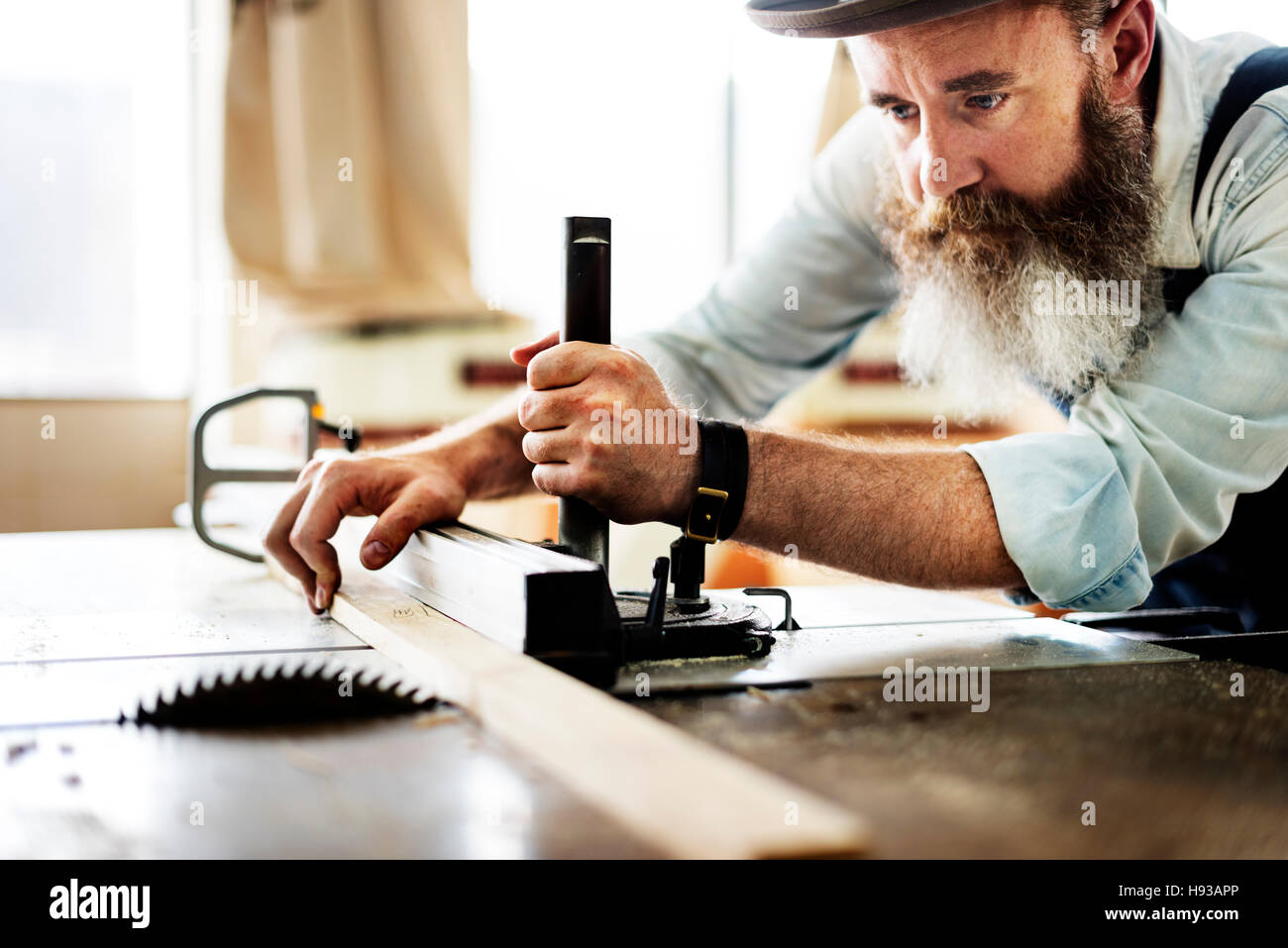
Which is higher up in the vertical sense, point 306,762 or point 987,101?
point 987,101

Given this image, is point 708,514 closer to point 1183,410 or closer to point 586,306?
point 586,306

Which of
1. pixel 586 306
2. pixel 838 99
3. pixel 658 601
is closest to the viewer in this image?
pixel 658 601

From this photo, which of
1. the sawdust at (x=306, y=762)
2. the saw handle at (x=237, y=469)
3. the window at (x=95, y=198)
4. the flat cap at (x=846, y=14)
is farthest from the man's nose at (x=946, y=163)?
the window at (x=95, y=198)

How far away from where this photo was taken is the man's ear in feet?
4.41

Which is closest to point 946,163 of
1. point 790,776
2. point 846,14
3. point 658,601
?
point 846,14

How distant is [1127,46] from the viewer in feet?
4.53

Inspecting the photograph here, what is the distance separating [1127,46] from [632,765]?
1202 mm

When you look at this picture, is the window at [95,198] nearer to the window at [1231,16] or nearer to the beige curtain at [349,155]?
the beige curtain at [349,155]

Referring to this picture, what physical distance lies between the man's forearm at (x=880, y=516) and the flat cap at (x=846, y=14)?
0.47 meters

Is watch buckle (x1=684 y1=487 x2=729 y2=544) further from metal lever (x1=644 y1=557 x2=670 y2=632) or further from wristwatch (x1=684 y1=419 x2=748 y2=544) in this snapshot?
metal lever (x1=644 y1=557 x2=670 y2=632)

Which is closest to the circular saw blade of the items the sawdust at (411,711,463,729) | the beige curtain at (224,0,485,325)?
the sawdust at (411,711,463,729)

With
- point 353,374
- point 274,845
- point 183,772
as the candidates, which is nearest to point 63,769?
point 183,772

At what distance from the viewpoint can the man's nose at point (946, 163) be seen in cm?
132

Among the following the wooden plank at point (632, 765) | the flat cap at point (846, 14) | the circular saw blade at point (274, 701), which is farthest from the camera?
A: the flat cap at point (846, 14)
